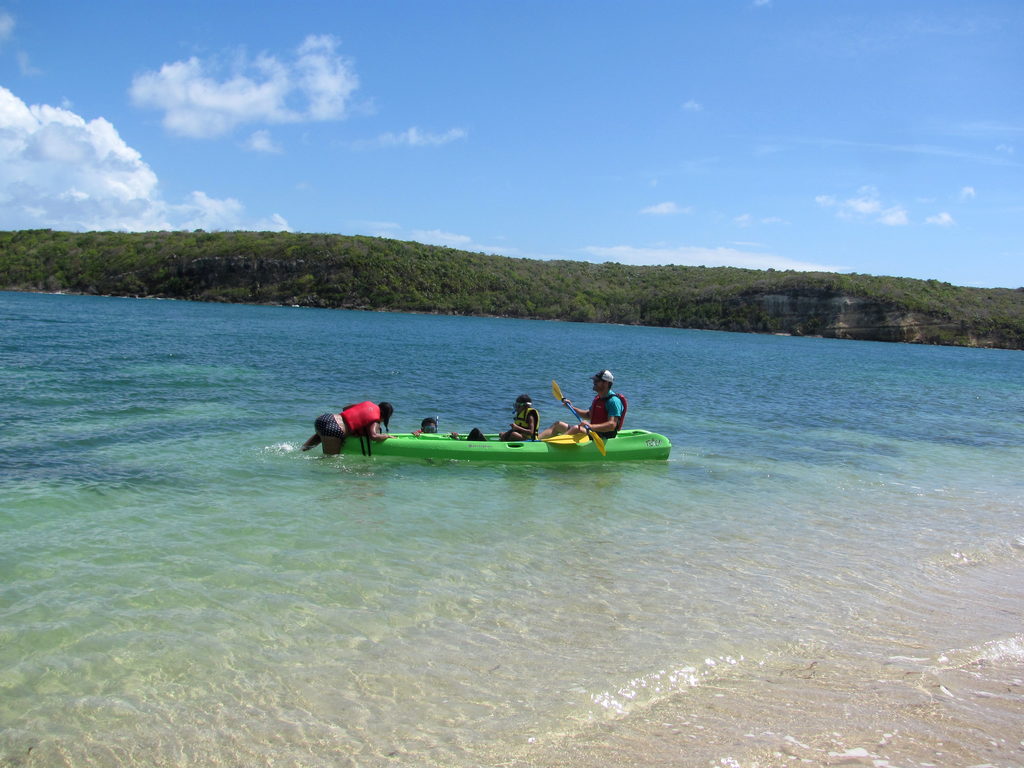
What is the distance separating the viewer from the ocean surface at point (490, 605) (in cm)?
364

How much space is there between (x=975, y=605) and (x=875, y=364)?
1655 inches

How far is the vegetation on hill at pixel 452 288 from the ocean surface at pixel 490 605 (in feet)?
249

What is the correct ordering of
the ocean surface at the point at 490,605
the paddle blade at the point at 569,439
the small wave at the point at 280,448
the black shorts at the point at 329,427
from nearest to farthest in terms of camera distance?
the ocean surface at the point at 490,605 < the black shorts at the point at 329,427 < the small wave at the point at 280,448 < the paddle blade at the point at 569,439

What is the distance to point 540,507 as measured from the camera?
830 cm

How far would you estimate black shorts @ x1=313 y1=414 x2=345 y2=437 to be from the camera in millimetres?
10133

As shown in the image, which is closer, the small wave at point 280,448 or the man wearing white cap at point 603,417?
the small wave at point 280,448

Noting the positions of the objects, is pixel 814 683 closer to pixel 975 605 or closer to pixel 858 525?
pixel 975 605

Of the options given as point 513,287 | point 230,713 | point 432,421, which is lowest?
point 230,713

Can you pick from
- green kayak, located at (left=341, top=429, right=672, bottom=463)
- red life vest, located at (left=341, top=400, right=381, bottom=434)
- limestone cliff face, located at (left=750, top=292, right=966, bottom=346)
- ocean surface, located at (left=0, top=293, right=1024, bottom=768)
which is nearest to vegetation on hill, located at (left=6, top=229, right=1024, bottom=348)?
limestone cliff face, located at (left=750, top=292, right=966, bottom=346)

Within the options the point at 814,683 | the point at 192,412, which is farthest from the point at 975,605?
the point at 192,412

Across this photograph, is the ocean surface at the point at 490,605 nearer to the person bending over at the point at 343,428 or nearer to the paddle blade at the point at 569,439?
the person bending over at the point at 343,428

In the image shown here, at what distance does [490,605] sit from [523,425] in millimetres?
5951

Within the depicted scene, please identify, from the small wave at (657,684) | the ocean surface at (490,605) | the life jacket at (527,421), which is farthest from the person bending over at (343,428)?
the small wave at (657,684)

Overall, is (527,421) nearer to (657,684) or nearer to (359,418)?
(359,418)
